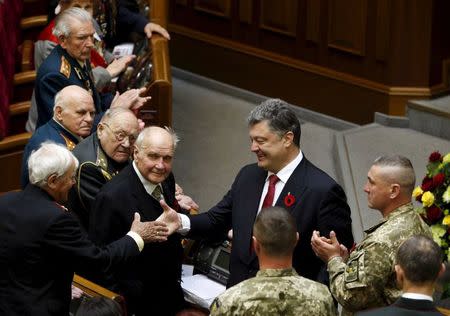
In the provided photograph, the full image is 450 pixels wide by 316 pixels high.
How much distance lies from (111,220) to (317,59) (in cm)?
429

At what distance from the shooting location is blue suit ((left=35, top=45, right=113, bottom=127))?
6.30m

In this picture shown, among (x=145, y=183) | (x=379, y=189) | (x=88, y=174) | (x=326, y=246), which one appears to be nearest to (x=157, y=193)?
(x=145, y=183)

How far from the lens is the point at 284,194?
493 cm

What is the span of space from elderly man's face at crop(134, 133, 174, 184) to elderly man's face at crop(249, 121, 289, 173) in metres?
0.39

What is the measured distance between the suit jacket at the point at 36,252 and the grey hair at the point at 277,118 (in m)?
0.89

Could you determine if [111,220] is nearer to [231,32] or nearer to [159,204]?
[159,204]

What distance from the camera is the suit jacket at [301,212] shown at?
15.9 ft

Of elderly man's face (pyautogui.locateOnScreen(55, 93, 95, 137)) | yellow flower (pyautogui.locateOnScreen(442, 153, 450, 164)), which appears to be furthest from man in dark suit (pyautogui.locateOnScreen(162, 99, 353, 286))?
elderly man's face (pyautogui.locateOnScreen(55, 93, 95, 137))

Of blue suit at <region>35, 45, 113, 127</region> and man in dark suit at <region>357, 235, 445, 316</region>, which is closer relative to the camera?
man in dark suit at <region>357, 235, 445, 316</region>

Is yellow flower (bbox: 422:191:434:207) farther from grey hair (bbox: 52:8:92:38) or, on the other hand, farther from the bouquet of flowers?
grey hair (bbox: 52:8:92:38)

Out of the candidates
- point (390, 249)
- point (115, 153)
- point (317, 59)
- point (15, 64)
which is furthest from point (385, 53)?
point (390, 249)

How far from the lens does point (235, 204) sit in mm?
5094

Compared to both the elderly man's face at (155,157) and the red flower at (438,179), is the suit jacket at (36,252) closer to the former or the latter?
the elderly man's face at (155,157)

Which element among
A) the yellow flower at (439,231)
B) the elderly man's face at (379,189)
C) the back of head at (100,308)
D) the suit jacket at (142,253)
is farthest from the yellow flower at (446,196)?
the back of head at (100,308)
